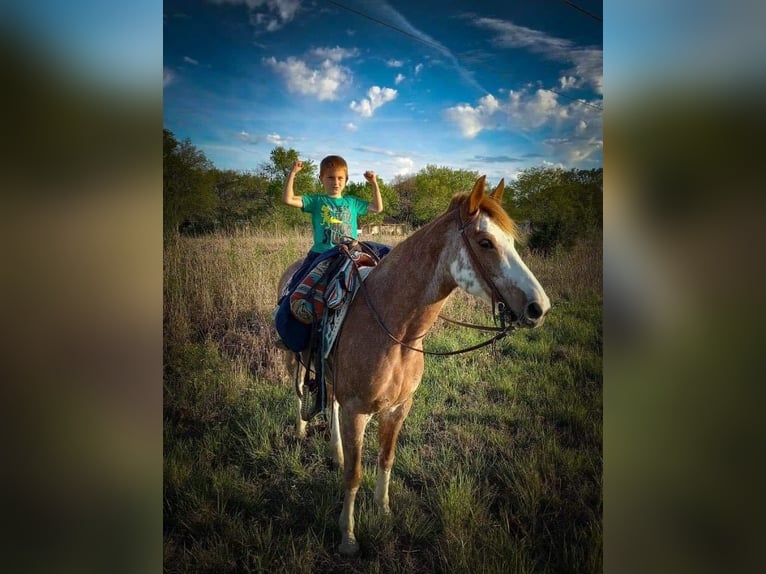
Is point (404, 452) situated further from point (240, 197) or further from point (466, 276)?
point (240, 197)

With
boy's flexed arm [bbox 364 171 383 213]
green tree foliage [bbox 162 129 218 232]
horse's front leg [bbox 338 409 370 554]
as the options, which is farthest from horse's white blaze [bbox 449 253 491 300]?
green tree foliage [bbox 162 129 218 232]

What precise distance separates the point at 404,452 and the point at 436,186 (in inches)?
62.6

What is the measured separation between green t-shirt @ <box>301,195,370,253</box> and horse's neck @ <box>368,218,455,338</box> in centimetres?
45

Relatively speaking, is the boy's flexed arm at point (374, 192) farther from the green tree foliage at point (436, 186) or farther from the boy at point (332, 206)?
the green tree foliage at point (436, 186)

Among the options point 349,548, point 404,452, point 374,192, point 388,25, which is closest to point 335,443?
point 404,452

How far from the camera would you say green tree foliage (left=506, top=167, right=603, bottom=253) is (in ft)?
7.23

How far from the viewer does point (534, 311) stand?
155 centimetres

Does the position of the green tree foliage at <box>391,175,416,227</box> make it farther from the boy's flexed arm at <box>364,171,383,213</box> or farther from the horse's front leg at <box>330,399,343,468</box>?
the horse's front leg at <box>330,399,343,468</box>

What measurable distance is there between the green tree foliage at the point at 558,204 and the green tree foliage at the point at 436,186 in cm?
28

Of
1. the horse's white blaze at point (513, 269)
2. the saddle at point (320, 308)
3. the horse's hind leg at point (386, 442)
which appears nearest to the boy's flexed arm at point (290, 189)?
the saddle at point (320, 308)
